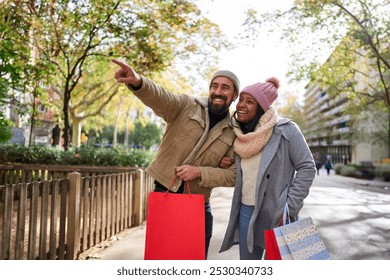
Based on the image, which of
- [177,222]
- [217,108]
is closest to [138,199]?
[177,222]

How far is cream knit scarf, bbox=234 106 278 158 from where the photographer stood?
2.36 meters

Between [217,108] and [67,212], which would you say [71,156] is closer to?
[67,212]

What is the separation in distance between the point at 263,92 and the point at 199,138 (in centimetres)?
52

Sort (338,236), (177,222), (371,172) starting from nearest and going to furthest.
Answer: (177,222), (338,236), (371,172)

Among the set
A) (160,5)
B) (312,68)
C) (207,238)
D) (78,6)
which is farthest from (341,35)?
(207,238)

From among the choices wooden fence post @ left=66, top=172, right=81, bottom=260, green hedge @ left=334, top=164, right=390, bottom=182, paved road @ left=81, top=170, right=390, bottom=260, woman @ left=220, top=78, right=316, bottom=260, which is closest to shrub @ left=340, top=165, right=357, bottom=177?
green hedge @ left=334, top=164, right=390, bottom=182

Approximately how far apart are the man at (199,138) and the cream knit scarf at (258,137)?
0.56 ft

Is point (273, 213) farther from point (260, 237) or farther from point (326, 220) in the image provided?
point (326, 220)

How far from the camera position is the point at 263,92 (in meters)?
2.40

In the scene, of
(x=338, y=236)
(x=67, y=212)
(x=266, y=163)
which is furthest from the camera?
(x=338, y=236)

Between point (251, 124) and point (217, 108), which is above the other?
point (217, 108)

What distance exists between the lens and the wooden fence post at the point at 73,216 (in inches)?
160

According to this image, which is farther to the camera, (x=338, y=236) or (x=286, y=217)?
(x=338, y=236)
